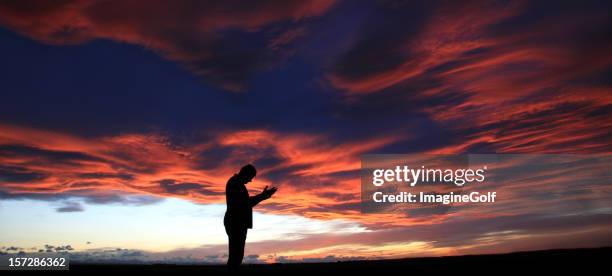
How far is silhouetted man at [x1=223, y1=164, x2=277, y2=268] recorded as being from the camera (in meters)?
8.85

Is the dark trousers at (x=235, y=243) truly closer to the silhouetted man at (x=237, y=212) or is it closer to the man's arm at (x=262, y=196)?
the silhouetted man at (x=237, y=212)

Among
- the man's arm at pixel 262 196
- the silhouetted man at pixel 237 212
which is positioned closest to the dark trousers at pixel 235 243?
the silhouetted man at pixel 237 212

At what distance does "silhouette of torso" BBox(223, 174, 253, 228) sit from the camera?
8.84 m

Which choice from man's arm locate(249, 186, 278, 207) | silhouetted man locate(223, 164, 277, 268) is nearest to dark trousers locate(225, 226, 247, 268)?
silhouetted man locate(223, 164, 277, 268)

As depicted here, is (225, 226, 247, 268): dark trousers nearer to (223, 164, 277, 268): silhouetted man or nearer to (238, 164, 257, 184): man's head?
(223, 164, 277, 268): silhouetted man

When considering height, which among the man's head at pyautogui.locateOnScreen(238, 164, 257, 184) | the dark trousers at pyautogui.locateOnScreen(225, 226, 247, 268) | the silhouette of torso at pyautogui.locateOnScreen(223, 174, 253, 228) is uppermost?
the man's head at pyautogui.locateOnScreen(238, 164, 257, 184)

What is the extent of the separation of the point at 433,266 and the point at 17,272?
35.3ft

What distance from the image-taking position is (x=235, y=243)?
29.4 feet

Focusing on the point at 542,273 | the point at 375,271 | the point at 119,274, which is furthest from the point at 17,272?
the point at 542,273

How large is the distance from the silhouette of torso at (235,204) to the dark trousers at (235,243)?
0.07 meters

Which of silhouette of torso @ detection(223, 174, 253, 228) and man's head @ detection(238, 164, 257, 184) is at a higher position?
man's head @ detection(238, 164, 257, 184)

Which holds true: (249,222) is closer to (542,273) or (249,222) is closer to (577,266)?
(542,273)

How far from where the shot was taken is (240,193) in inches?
351

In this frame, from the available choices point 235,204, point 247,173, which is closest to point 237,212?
point 235,204
